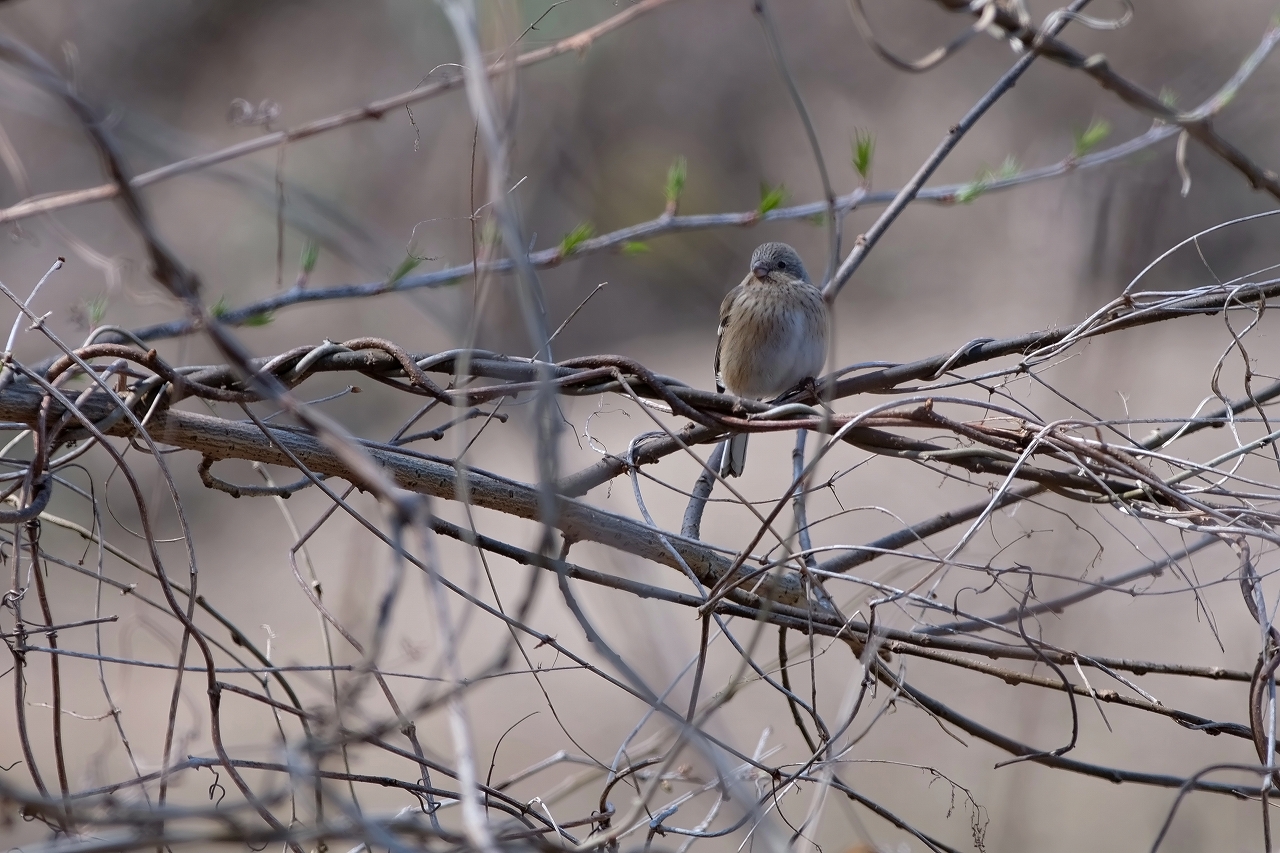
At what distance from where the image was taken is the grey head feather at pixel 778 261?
3.70 metres

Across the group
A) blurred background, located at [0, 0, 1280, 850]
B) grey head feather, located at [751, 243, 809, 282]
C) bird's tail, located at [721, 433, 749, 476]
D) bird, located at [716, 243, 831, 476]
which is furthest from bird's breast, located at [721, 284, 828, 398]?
blurred background, located at [0, 0, 1280, 850]

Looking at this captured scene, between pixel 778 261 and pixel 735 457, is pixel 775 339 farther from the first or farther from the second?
pixel 735 457

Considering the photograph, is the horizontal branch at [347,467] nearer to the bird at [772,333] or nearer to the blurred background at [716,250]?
the bird at [772,333]

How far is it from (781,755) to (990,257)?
4882 mm

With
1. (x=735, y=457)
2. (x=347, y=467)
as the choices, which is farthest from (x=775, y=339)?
(x=347, y=467)

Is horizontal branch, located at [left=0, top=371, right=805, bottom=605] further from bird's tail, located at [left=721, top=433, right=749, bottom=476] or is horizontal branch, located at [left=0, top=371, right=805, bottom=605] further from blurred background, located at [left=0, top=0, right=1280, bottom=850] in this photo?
blurred background, located at [left=0, top=0, right=1280, bottom=850]

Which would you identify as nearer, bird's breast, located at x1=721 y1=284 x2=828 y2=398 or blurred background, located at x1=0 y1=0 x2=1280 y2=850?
bird's breast, located at x1=721 y1=284 x2=828 y2=398

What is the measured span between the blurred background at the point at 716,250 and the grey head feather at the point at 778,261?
2.75ft

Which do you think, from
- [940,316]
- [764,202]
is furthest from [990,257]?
[764,202]

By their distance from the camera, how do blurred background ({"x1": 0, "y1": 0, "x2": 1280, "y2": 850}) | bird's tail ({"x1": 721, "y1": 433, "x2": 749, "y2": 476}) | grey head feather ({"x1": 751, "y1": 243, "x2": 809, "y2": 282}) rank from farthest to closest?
blurred background ({"x1": 0, "y1": 0, "x2": 1280, "y2": 850}) → grey head feather ({"x1": 751, "y1": 243, "x2": 809, "y2": 282}) → bird's tail ({"x1": 721, "y1": 433, "x2": 749, "y2": 476})

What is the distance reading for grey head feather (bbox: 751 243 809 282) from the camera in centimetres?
370

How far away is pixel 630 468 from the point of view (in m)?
1.85

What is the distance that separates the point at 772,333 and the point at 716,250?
500cm

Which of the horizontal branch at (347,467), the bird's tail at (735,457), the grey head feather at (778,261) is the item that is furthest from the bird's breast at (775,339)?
the horizontal branch at (347,467)
